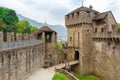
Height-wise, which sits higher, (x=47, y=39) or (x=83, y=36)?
(x=83, y=36)

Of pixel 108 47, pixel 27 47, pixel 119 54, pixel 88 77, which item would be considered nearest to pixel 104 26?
pixel 108 47

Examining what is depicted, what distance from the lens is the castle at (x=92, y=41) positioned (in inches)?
1429

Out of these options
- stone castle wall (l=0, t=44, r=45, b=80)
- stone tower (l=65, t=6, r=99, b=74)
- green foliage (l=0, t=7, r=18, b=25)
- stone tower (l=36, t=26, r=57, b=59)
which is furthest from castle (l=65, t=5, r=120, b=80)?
green foliage (l=0, t=7, r=18, b=25)

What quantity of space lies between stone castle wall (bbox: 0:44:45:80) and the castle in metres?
9.13

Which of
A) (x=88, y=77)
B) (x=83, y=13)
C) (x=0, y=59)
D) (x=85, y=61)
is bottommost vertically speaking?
(x=88, y=77)

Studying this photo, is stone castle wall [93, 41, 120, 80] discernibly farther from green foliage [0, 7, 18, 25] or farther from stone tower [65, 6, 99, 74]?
green foliage [0, 7, 18, 25]

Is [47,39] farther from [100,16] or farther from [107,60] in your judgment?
[107,60]

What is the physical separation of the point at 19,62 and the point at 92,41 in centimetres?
1975

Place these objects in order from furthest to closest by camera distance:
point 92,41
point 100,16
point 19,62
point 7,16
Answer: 1. point 7,16
2. point 92,41
3. point 100,16
4. point 19,62

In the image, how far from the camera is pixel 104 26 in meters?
38.2

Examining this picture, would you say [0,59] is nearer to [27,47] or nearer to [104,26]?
[27,47]

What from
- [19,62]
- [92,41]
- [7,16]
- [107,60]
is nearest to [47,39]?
[92,41]

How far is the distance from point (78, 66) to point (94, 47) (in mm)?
4821

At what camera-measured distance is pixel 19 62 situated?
24078mm
